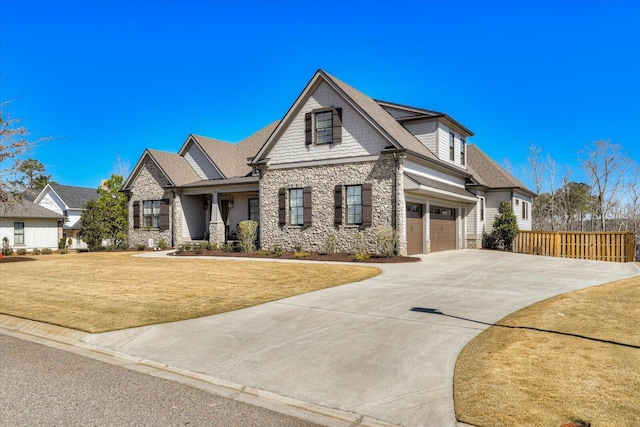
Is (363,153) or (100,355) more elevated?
(363,153)

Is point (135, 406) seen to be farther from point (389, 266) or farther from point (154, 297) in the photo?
point (389, 266)

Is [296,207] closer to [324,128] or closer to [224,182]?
[324,128]

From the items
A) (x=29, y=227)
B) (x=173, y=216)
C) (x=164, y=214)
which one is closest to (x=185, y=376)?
(x=173, y=216)

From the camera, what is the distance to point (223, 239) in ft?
87.6

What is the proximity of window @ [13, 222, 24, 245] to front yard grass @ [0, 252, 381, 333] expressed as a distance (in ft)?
63.0

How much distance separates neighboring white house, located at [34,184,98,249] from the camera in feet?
141

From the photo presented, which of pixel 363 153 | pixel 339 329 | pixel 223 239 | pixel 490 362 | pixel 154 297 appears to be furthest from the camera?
pixel 223 239

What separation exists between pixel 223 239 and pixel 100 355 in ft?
66.6

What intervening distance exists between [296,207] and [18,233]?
82.8 feet

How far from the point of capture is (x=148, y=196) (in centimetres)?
2927

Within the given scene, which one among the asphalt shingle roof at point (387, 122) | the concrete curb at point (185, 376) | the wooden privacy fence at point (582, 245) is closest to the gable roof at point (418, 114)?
the asphalt shingle roof at point (387, 122)

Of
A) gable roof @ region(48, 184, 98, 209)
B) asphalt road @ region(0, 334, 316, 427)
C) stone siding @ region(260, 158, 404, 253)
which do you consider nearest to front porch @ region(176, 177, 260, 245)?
stone siding @ region(260, 158, 404, 253)

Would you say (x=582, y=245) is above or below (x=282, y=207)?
below

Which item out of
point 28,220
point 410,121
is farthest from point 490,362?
point 28,220
